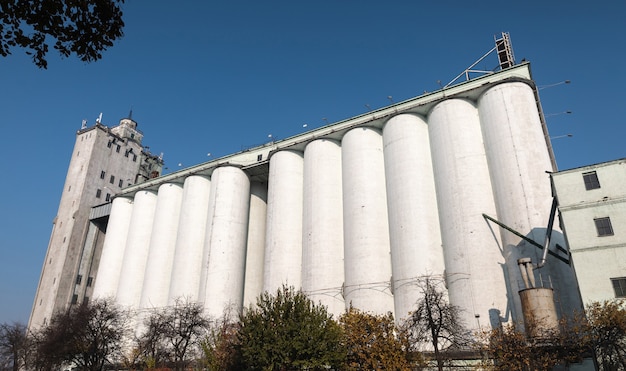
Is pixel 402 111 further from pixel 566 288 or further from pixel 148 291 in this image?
pixel 148 291

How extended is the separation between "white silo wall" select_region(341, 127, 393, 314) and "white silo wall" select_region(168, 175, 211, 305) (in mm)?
21394

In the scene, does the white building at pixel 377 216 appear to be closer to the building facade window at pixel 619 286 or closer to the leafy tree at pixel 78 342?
the building facade window at pixel 619 286

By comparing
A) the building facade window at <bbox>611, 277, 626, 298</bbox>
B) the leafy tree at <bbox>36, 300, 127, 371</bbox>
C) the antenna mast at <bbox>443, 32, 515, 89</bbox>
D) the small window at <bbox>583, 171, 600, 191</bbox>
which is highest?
the antenna mast at <bbox>443, 32, 515, 89</bbox>

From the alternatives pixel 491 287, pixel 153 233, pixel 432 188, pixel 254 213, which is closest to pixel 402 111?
pixel 432 188

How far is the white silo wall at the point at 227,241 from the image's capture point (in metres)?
52.2

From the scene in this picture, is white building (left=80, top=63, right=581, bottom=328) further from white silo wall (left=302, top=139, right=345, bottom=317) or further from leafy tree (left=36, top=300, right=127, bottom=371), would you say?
leafy tree (left=36, top=300, right=127, bottom=371)

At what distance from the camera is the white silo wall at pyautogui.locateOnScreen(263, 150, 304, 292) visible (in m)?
49.1

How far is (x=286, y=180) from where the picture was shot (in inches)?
2154

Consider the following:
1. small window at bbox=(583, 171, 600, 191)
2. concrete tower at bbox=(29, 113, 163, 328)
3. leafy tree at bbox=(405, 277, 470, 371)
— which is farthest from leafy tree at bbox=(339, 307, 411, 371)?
concrete tower at bbox=(29, 113, 163, 328)

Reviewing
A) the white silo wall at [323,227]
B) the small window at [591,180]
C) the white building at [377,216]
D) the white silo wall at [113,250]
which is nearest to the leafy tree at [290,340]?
the white building at [377,216]

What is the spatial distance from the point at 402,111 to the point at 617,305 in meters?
28.5

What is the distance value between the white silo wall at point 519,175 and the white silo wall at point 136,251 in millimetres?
48024

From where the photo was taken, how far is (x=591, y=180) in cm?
3250

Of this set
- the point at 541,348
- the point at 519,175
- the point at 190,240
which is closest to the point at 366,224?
the point at 519,175
